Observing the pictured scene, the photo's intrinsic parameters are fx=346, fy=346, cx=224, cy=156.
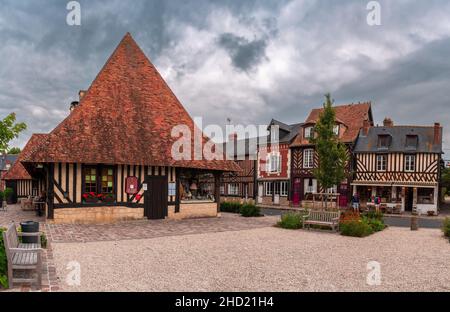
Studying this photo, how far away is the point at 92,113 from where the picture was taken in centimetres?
1344

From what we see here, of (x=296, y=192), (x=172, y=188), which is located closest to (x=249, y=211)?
(x=172, y=188)

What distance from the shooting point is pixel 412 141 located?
77.3ft

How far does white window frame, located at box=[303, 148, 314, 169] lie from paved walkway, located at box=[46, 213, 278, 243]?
13978mm

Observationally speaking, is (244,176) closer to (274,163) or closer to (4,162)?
(274,163)

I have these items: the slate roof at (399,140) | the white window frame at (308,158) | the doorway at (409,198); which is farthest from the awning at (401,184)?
the white window frame at (308,158)

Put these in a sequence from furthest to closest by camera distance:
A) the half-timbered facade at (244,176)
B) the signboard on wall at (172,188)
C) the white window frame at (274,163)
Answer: the half-timbered facade at (244,176)
the white window frame at (274,163)
the signboard on wall at (172,188)

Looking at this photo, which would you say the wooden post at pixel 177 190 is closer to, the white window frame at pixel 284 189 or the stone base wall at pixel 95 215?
the stone base wall at pixel 95 215

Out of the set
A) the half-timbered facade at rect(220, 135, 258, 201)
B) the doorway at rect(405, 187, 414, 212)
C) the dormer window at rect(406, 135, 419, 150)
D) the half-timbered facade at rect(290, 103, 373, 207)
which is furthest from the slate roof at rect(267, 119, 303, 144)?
the doorway at rect(405, 187, 414, 212)

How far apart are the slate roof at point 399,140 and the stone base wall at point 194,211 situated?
1373 cm

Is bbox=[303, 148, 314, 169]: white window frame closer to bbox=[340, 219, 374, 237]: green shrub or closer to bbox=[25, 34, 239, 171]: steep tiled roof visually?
bbox=[25, 34, 239, 171]: steep tiled roof

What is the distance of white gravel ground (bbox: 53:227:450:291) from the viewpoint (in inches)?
215

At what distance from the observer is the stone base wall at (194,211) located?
14139mm

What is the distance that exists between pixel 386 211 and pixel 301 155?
717 centimetres

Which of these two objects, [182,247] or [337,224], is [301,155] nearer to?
[337,224]
